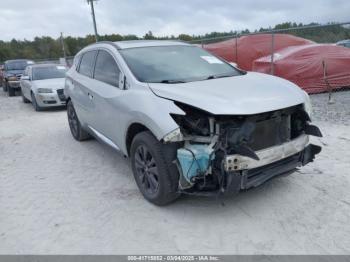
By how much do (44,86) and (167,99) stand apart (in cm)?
861

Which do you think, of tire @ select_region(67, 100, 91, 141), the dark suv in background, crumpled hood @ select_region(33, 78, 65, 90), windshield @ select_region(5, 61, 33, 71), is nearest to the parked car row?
tire @ select_region(67, 100, 91, 141)

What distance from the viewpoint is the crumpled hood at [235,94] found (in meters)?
3.36

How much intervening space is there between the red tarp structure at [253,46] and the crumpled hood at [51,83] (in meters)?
6.56

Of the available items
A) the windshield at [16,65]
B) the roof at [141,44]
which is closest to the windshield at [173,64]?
the roof at [141,44]

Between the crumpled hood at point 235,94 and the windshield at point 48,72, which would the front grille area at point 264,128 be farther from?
the windshield at point 48,72

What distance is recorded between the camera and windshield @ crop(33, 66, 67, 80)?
1224 cm

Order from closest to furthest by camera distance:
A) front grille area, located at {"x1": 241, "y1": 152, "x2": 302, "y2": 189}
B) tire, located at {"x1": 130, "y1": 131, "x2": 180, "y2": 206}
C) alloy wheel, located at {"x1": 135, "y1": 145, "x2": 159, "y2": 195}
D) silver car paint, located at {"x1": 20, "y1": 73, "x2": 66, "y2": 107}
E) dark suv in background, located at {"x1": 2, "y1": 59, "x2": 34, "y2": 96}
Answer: front grille area, located at {"x1": 241, "y1": 152, "x2": 302, "y2": 189}, tire, located at {"x1": 130, "y1": 131, "x2": 180, "y2": 206}, alloy wheel, located at {"x1": 135, "y1": 145, "x2": 159, "y2": 195}, silver car paint, located at {"x1": 20, "y1": 73, "x2": 66, "y2": 107}, dark suv in background, located at {"x1": 2, "y1": 59, "x2": 34, "y2": 96}

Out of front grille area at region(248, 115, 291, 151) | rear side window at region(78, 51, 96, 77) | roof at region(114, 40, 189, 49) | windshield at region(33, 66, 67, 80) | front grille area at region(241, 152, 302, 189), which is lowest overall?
front grille area at region(241, 152, 302, 189)

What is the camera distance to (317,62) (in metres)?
10.1

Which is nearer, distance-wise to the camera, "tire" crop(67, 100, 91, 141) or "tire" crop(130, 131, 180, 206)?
"tire" crop(130, 131, 180, 206)

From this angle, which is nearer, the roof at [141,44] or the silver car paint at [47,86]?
the roof at [141,44]

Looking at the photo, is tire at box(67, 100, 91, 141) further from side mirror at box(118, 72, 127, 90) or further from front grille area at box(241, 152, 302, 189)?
front grille area at box(241, 152, 302, 189)

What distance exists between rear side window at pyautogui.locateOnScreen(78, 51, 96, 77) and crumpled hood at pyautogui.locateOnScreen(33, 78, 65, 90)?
5.30 metres

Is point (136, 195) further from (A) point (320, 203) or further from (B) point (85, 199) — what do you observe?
(A) point (320, 203)
